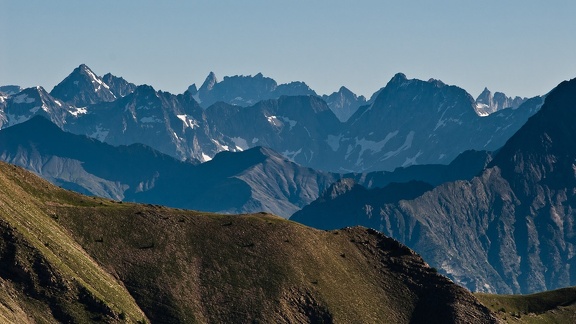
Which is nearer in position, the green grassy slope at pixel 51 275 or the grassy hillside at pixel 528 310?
the green grassy slope at pixel 51 275

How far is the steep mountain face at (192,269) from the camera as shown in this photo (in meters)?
140

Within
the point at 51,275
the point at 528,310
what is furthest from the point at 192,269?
the point at 528,310

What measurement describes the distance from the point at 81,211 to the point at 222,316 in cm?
2924

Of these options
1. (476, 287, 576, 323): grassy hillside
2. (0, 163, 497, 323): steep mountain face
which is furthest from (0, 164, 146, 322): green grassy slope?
(476, 287, 576, 323): grassy hillside

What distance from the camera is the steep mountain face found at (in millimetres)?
139875

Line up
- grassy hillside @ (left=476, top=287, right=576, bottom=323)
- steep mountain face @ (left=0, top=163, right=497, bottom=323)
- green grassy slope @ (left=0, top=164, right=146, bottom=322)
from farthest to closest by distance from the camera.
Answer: grassy hillside @ (left=476, top=287, right=576, bottom=323)
steep mountain face @ (left=0, top=163, right=497, bottom=323)
green grassy slope @ (left=0, top=164, right=146, bottom=322)

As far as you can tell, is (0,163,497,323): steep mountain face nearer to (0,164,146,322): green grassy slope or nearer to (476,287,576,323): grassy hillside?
(0,164,146,322): green grassy slope

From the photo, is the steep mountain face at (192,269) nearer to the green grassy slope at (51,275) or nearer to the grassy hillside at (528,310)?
the green grassy slope at (51,275)

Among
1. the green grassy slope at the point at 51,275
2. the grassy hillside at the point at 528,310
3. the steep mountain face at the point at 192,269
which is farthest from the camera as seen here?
the grassy hillside at the point at 528,310

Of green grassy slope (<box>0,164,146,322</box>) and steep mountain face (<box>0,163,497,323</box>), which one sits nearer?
green grassy slope (<box>0,164,146,322</box>)

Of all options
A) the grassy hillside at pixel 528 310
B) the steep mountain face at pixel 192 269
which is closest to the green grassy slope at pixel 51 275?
the steep mountain face at pixel 192 269

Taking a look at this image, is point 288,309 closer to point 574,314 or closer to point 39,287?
point 39,287

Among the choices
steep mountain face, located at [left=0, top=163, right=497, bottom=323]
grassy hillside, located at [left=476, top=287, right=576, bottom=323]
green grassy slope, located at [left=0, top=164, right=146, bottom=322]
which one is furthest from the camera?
grassy hillside, located at [left=476, top=287, right=576, bottom=323]

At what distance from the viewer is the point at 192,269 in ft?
531
